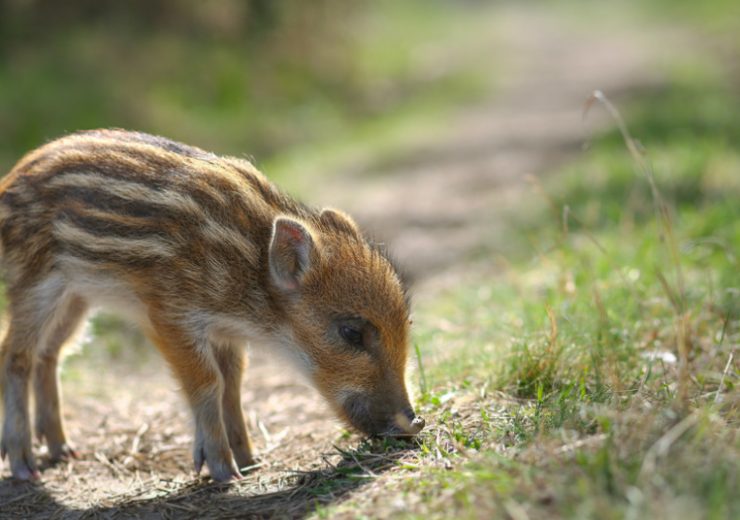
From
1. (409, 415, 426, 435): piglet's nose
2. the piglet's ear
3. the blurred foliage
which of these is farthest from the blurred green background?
(409, 415, 426, 435): piglet's nose

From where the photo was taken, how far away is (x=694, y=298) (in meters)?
5.27

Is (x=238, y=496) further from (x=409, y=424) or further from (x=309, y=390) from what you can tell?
(x=309, y=390)

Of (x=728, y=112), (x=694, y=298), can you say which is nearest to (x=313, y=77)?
(x=728, y=112)

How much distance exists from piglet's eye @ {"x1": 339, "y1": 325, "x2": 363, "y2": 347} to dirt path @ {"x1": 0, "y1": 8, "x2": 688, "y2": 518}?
48 cm

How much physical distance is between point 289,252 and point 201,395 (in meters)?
0.80

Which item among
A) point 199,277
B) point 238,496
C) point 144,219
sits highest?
point 144,219

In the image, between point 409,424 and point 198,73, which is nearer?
point 409,424

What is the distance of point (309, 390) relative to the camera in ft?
18.7

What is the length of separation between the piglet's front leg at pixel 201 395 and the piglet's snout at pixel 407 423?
2.71ft

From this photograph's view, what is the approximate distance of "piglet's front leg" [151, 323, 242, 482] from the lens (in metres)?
4.36

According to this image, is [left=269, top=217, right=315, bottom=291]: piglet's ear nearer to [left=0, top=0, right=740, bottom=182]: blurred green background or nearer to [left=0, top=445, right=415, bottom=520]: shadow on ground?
[left=0, top=445, right=415, bottom=520]: shadow on ground

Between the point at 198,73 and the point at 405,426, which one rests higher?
the point at 198,73

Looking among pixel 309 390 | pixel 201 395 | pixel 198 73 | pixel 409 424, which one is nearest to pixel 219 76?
pixel 198 73

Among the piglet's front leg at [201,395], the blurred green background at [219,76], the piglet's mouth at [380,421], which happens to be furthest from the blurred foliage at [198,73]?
the piglet's mouth at [380,421]
